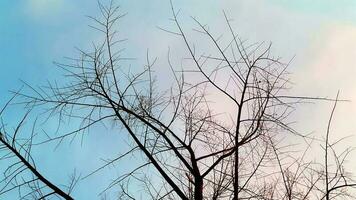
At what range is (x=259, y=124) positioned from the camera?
498 cm

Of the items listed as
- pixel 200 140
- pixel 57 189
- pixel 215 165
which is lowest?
pixel 57 189

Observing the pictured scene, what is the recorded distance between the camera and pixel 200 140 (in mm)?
5199


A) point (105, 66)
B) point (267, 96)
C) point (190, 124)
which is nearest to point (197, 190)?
point (190, 124)

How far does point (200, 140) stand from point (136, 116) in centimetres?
72

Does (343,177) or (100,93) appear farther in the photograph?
(343,177)

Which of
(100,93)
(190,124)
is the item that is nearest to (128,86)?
(100,93)

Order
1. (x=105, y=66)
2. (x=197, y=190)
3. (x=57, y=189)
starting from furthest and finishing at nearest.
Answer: (x=105, y=66), (x=197, y=190), (x=57, y=189)

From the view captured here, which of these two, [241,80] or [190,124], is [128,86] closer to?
[190,124]

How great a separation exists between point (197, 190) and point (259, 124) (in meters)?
0.91

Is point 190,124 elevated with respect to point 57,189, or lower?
elevated

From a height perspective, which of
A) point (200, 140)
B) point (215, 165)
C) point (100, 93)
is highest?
point (100, 93)

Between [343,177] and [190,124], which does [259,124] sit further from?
[343,177]

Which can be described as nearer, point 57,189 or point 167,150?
point 57,189

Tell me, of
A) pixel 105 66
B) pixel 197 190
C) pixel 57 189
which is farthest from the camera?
A: pixel 105 66
